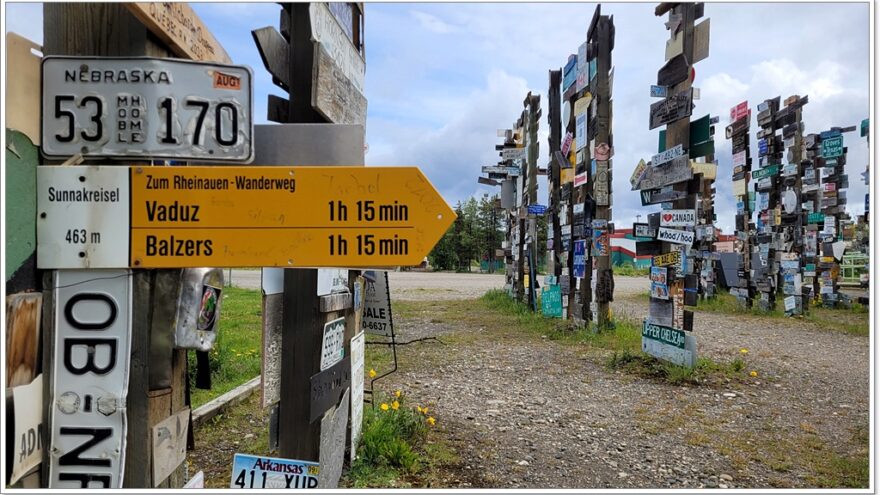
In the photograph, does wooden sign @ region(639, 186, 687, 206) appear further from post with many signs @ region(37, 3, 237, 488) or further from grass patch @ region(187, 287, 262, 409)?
post with many signs @ region(37, 3, 237, 488)

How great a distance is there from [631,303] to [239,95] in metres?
16.3

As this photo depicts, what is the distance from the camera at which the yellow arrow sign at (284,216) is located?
176 cm

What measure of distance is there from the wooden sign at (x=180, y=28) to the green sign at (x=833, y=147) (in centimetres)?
1705

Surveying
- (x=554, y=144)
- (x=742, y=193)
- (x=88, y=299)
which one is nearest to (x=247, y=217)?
(x=88, y=299)

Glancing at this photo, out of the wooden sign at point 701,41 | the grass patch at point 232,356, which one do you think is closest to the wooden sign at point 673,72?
the wooden sign at point 701,41

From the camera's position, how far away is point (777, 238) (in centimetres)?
1523

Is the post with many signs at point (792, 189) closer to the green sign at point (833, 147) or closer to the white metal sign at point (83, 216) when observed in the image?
the green sign at point (833, 147)

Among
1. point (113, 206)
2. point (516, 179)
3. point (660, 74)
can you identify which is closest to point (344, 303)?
point (113, 206)

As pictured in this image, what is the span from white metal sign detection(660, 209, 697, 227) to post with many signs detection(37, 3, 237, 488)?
20.6 feet

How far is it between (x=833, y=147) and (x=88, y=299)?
58.1 feet

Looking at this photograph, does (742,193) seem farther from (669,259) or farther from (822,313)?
(669,259)

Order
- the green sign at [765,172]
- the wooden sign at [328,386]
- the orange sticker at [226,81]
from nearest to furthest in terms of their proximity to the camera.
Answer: the orange sticker at [226,81], the wooden sign at [328,386], the green sign at [765,172]

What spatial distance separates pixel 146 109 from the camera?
1818 millimetres

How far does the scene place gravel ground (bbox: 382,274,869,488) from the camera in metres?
4.09
